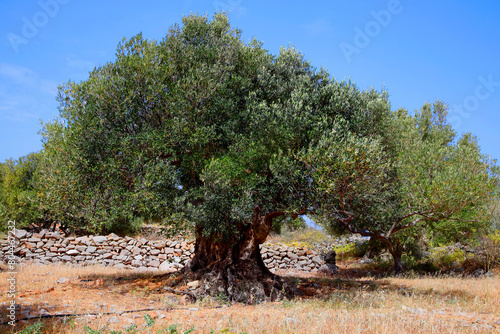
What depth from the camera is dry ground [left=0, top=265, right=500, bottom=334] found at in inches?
324

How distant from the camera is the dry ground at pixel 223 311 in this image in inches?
324

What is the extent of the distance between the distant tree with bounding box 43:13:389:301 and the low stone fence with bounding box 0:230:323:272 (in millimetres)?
11365

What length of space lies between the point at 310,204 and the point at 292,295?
14.1ft

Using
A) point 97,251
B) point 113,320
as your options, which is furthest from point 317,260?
point 113,320

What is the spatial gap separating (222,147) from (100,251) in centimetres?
1642

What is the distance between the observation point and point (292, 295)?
15117 mm

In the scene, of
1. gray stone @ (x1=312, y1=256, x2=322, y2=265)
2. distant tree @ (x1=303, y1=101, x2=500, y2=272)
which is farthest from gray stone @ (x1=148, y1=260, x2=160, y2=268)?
distant tree @ (x1=303, y1=101, x2=500, y2=272)

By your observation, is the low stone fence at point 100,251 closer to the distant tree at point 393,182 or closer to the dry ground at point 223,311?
the dry ground at point 223,311

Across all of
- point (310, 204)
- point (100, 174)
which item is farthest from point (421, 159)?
point (100, 174)

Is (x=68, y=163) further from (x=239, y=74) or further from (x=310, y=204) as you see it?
(x=310, y=204)

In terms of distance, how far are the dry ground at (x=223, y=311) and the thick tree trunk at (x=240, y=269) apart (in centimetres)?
96

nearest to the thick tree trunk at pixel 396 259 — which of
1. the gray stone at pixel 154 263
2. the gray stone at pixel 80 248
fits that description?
the gray stone at pixel 154 263

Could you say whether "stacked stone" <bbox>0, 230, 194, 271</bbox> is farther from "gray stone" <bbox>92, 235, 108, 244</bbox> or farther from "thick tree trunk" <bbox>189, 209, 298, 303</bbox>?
"thick tree trunk" <bbox>189, 209, 298, 303</bbox>

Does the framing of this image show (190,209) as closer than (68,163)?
Yes
